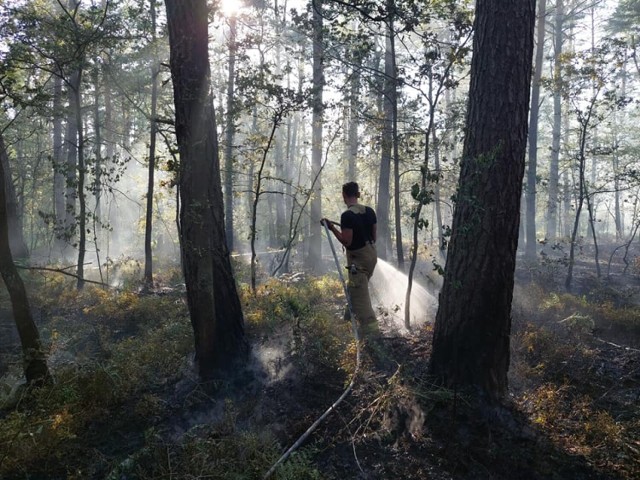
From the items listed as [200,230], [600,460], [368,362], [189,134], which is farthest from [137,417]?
[600,460]

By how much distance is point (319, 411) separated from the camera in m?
4.82

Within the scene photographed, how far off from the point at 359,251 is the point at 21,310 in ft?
15.2

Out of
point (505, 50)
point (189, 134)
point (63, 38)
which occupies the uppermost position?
point (63, 38)

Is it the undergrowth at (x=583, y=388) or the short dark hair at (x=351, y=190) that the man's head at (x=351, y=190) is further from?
the undergrowth at (x=583, y=388)

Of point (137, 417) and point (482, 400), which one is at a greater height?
point (482, 400)

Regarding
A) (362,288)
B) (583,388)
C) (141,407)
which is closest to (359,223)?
(362,288)

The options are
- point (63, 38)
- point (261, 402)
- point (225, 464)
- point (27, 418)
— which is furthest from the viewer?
point (63, 38)

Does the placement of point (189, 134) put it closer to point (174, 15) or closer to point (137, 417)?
point (174, 15)

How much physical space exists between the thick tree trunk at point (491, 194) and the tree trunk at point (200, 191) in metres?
3.14

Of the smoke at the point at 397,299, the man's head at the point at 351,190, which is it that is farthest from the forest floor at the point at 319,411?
the man's head at the point at 351,190

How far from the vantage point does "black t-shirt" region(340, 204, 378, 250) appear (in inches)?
265

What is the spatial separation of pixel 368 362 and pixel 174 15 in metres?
5.14

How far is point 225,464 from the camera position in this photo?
3.61 meters

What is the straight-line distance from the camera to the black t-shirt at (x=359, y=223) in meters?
6.72
